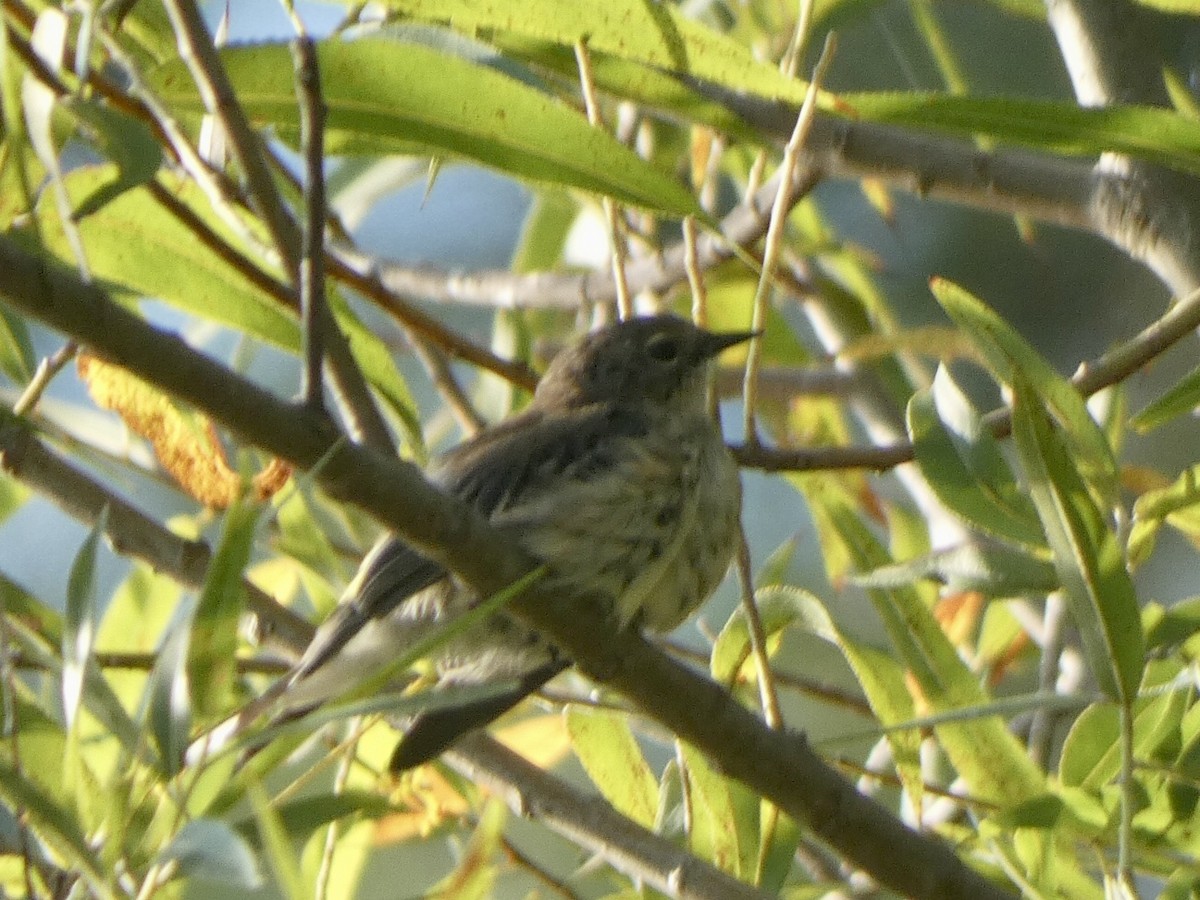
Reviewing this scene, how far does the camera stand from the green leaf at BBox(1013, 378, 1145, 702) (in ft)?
6.49

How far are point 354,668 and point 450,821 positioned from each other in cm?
48

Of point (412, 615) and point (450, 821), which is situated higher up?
point (412, 615)

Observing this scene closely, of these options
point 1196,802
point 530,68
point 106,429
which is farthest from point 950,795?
point 106,429

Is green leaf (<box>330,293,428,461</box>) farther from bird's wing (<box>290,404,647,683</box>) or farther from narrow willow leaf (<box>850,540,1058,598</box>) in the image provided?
narrow willow leaf (<box>850,540,1058,598</box>)

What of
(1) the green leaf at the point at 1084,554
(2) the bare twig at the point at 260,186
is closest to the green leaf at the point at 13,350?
(2) the bare twig at the point at 260,186

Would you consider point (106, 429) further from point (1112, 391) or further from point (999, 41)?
point (999, 41)

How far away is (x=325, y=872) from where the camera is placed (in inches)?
88.6

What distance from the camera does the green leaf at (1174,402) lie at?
2.28 metres

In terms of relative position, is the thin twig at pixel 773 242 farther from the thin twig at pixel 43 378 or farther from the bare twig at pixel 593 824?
the thin twig at pixel 43 378

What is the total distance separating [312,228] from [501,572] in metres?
0.44

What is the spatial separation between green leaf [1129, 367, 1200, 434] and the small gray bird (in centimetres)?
66

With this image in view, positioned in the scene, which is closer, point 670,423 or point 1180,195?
point 1180,195

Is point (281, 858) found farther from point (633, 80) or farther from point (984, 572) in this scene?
point (633, 80)

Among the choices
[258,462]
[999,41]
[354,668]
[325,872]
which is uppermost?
[999,41]
